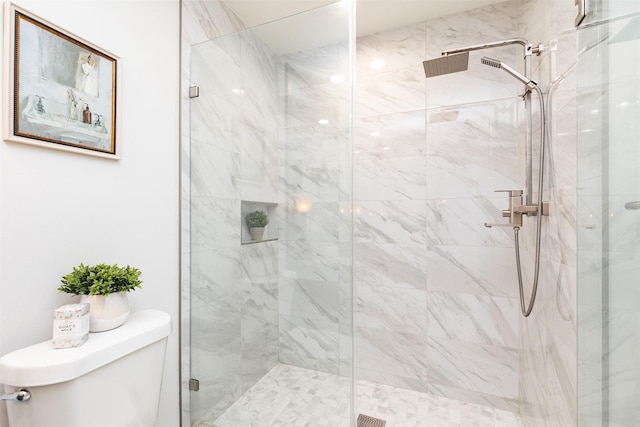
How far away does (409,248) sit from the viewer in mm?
2027

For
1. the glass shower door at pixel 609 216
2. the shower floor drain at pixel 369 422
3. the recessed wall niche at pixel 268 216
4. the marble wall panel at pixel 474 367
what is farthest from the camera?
the marble wall panel at pixel 474 367

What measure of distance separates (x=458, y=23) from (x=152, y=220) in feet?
7.00

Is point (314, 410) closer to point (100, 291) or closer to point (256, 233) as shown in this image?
point (256, 233)

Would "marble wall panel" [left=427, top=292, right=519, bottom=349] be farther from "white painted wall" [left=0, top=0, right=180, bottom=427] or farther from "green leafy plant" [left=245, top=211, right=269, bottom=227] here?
"white painted wall" [left=0, top=0, right=180, bottom=427]

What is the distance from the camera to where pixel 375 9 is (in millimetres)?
1883

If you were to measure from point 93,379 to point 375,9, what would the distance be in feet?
7.36

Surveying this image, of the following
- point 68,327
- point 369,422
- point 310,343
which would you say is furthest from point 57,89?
point 369,422

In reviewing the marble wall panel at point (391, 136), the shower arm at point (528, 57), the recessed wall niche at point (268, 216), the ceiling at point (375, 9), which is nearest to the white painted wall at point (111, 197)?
the recessed wall niche at point (268, 216)

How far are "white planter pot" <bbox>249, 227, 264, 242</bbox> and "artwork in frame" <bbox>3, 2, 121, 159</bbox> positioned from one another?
2.06ft

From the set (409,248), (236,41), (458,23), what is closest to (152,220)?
(236,41)

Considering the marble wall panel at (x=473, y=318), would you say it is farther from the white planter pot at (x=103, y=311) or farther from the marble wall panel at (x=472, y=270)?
the white planter pot at (x=103, y=311)

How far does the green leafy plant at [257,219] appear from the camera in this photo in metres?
1.44

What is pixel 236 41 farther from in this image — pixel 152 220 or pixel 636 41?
pixel 636 41

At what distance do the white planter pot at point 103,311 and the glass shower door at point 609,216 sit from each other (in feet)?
4.44
